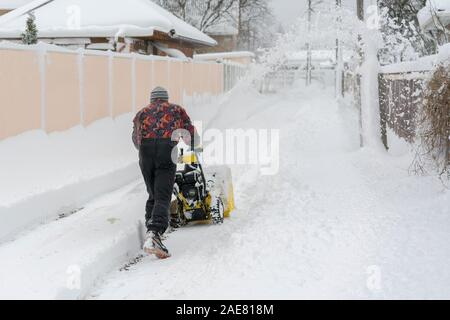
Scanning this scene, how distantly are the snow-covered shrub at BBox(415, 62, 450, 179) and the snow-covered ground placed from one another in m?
0.30

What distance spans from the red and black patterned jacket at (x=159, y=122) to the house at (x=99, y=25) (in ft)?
53.3

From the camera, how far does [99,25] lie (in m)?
23.2

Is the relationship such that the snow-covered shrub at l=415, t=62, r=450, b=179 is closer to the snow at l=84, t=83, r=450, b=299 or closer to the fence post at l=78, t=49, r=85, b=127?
the snow at l=84, t=83, r=450, b=299

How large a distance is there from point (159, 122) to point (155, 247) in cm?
130

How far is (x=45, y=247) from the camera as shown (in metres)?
6.50

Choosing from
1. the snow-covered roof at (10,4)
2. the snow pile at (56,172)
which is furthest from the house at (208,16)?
the snow pile at (56,172)

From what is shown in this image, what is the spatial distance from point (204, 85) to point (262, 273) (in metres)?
18.8

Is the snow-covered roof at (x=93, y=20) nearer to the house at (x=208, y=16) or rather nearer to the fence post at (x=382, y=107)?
the fence post at (x=382, y=107)

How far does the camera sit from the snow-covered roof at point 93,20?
22.8 meters

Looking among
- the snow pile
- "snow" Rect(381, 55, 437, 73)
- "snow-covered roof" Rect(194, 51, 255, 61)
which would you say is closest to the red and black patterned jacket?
the snow pile

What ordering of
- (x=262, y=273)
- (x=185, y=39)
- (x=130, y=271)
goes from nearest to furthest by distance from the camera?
(x=262, y=273), (x=130, y=271), (x=185, y=39)

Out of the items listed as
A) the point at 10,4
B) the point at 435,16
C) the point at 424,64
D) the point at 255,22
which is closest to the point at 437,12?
the point at 435,16

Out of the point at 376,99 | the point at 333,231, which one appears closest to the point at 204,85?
the point at 376,99
